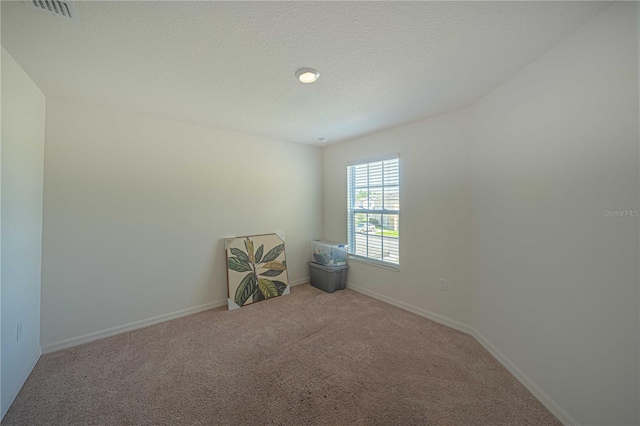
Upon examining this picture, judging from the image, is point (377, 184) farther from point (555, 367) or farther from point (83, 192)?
point (83, 192)

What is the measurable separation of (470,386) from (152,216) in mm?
3485

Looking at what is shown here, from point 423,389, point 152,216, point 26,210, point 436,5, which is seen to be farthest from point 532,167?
point 26,210

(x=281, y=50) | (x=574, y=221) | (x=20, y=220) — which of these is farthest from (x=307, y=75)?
(x=20, y=220)

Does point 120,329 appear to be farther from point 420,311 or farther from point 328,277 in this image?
point 420,311

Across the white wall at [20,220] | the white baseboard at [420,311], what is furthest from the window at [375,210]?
the white wall at [20,220]

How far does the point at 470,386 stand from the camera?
174 cm

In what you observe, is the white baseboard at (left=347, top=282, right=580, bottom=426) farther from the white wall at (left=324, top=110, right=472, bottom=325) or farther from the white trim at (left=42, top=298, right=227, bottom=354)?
the white trim at (left=42, top=298, right=227, bottom=354)

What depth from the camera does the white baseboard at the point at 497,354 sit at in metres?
1.48

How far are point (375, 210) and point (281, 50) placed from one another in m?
2.45

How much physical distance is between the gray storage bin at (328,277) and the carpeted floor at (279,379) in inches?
37.0

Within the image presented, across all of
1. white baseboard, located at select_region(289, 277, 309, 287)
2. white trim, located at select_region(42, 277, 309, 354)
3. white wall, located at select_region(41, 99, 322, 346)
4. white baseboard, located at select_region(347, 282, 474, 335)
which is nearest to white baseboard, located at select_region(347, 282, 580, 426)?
white baseboard, located at select_region(347, 282, 474, 335)

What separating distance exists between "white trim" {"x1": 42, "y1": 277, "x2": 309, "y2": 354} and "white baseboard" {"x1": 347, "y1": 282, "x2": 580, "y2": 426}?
2.29m

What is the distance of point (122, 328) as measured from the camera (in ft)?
8.19

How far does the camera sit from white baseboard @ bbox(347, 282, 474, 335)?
2521 mm
